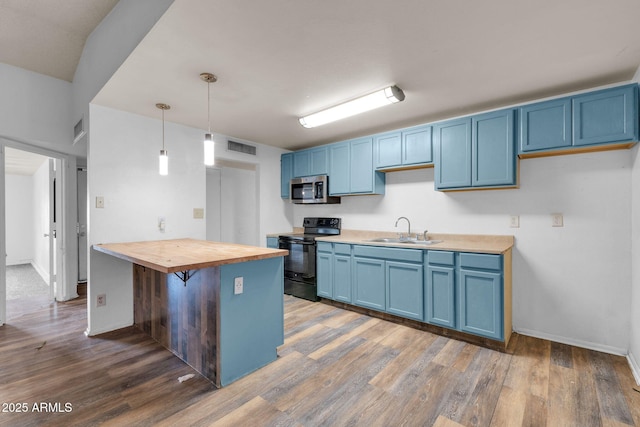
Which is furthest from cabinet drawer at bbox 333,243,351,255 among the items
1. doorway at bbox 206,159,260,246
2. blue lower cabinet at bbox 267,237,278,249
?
doorway at bbox 206,159,260,246

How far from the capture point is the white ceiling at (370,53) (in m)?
1.56

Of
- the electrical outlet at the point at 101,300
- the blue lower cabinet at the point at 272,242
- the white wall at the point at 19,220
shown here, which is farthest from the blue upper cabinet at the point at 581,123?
the white wall at the point at 19,220

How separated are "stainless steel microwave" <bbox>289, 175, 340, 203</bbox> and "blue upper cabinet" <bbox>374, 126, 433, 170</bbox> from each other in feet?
2.88

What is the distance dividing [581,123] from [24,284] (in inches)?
299

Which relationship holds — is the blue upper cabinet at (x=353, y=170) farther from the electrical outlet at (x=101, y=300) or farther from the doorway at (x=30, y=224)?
the doorway at (x=30, y=224)

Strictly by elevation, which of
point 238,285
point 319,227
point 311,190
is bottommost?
point 238,285

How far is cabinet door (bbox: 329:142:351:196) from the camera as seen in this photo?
3941mm

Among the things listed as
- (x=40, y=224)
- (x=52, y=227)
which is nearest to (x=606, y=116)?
(x=52, y=227)

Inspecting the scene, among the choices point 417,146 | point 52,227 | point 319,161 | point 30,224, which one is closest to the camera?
point 417,146

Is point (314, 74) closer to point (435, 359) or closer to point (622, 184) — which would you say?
point (435, 359)

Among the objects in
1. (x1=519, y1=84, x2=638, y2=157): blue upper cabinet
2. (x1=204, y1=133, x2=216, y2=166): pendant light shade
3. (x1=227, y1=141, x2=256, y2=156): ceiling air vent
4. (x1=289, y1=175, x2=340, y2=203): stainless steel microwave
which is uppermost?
(x1=227, y1=141, x2=256, y2=156): ceiling air vent

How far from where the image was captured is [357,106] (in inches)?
108

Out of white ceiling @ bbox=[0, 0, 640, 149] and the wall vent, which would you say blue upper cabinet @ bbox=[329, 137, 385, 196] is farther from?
the wall vent

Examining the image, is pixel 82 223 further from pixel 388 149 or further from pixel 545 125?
pixel 545 125
